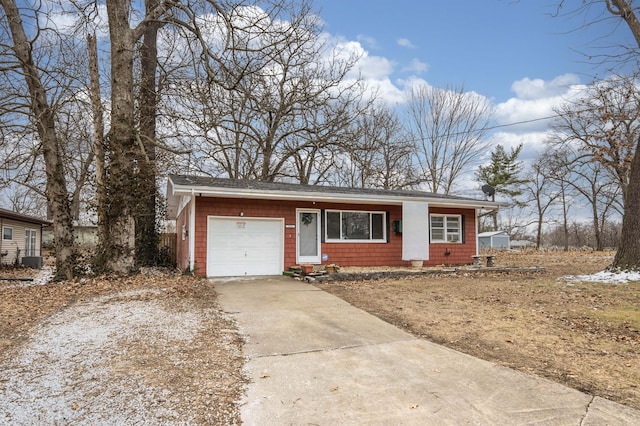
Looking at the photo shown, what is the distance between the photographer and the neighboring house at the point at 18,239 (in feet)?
58.7

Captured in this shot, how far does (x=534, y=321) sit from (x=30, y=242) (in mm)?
25266

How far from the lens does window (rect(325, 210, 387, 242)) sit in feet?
42.4

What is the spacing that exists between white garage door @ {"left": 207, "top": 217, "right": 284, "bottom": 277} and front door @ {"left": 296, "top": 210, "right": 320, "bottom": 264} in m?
0.63

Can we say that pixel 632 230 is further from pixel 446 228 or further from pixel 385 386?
pixel 385 386

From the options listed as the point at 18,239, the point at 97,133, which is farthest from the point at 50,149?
the point at 18,239

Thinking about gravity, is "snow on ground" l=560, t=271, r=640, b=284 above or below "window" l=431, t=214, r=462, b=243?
below

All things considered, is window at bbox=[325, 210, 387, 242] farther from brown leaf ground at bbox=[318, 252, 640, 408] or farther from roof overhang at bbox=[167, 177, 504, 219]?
brown leaf ground at bbox=[318, 252, 640, 408]

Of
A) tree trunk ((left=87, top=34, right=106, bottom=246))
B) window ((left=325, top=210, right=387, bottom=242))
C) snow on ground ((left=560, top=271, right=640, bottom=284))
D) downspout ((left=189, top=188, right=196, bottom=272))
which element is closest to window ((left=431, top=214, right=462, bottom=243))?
window ((left=325, top=210, right=387, bottom=242))

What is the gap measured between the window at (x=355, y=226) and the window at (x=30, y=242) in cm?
1808

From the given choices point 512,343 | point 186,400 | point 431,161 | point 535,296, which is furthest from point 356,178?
point 186,400

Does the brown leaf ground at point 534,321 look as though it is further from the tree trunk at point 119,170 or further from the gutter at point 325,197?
the tree trunk at point 119,170

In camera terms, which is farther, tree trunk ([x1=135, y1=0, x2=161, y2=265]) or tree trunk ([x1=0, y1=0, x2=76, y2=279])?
→ tree trunk ([x1=135, y1=0, x2=161, y2=265])

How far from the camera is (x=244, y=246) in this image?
38.2 feet

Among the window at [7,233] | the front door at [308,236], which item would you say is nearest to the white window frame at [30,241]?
the window at [7,233]
